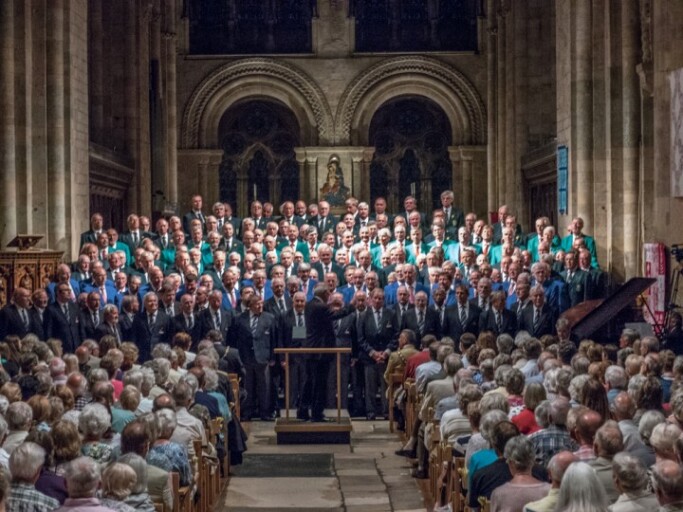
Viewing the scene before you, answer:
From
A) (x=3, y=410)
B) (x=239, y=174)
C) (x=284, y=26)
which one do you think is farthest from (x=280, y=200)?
(x=3, y=410)

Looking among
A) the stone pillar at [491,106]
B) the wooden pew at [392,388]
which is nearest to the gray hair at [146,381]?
the wooden pew at [392,388]

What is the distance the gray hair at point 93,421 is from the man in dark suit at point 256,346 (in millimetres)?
6840

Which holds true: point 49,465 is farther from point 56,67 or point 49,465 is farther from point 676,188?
point 56,67

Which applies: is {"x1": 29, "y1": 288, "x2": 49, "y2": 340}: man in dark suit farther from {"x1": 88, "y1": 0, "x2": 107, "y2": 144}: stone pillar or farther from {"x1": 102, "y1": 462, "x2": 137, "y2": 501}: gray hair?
{"x1": 88, "y1": 0, "x2": 107, "y2": 144}: stone pillar

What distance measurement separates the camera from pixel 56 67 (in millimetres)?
18234

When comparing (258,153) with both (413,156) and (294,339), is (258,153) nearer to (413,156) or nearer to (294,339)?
(413,156)

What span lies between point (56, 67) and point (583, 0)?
22.5ft

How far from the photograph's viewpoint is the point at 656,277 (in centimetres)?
1559

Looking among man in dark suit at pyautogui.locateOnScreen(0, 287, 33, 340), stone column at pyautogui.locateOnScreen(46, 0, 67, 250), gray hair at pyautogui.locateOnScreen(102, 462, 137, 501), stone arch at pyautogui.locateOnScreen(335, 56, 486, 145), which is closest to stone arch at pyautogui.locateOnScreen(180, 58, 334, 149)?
stone arch at pyautogui.locateOnScreen(335, 56, 486, 145)

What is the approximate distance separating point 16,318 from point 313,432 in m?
3.31

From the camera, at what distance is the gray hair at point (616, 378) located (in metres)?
9.49

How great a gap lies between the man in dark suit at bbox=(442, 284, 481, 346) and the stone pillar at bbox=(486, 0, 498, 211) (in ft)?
38.5

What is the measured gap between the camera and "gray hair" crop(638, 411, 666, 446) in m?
7.72

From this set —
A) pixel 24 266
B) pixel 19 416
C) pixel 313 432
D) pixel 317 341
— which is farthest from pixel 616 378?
pixel 24 266
